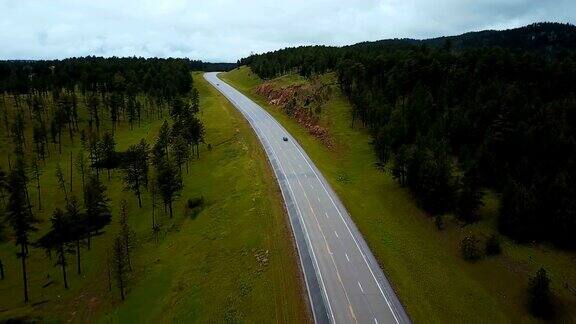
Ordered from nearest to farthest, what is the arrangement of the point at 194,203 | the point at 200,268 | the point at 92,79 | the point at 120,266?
the point at 120,266
the point at 200,268
the point at 194,203
the point at 92,79

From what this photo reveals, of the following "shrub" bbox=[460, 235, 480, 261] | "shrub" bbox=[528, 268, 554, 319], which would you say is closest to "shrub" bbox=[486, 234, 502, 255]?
"shrub" bbox=[460, 235, 480, 261]

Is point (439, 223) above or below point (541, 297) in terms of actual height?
above

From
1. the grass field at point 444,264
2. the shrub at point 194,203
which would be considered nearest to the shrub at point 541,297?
the grass field at point 444,264

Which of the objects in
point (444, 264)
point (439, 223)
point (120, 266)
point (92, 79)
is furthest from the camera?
point (92, 79)

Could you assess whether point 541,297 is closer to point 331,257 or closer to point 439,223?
point 439,223

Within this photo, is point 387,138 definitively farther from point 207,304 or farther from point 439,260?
point 207,304

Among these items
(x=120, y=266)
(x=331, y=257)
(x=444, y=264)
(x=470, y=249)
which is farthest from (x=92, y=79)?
(x=470, y=249)

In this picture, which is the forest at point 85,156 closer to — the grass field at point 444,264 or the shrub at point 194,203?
the shrub at point 194,203

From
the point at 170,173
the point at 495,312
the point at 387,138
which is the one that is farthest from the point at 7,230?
the point at 495,312
